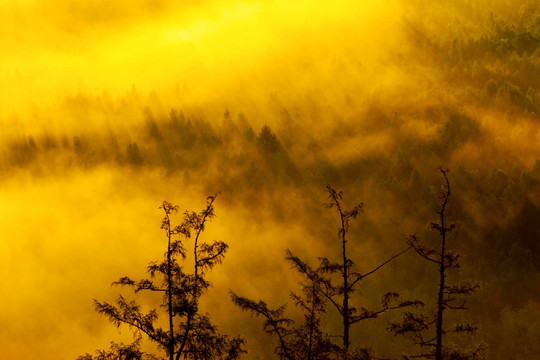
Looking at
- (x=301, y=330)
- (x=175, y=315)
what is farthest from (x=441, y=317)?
(x=175, y=315)

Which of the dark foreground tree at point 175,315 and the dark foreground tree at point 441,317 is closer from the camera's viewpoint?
the dark foreground tree at point 175,315

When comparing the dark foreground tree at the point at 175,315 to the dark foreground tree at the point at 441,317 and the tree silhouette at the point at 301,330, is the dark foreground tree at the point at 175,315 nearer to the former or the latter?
the tree silhouette at the point at 301,330

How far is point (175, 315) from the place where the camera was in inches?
672

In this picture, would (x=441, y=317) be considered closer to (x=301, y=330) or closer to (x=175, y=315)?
(x=301, y=330)

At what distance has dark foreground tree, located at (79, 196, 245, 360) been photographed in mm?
16672

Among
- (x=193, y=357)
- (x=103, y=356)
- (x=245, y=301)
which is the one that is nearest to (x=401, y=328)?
(x=245, y=301)

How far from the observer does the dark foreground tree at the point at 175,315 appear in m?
16.7

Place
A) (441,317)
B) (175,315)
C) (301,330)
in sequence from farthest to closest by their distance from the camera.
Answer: (441,317), (301,330), (175,315)

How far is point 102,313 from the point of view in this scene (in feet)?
54.5

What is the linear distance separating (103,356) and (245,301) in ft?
13.2

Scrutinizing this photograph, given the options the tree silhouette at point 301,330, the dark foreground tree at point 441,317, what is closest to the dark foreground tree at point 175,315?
the tree silhouette at point 301,330

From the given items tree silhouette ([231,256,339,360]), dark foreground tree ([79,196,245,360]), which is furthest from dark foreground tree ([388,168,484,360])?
dark foreground tree ([79,196,245,360])

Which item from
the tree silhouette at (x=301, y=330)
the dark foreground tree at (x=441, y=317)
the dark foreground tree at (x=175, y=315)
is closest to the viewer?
the dark foreground tree at (x=175, y=315)

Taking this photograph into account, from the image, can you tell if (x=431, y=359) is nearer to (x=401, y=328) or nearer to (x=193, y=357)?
(x=401, y=328)
